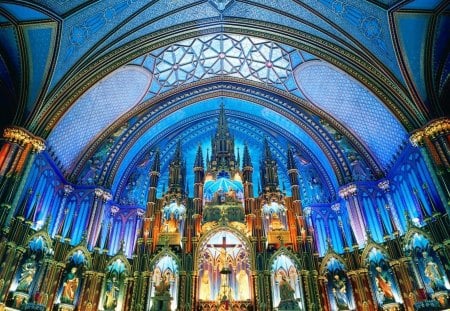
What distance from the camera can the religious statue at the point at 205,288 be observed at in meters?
15.9

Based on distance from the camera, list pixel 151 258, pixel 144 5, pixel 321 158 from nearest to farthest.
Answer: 1. pixel 151 258
2. pixel 144 5
3. pixel 321 158

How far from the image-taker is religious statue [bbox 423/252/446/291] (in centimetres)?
1303

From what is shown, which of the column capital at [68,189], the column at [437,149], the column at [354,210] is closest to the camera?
the column at [437,149]

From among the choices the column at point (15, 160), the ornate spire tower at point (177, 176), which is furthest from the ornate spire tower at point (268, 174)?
the column at point (15, 160)

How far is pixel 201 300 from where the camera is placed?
15516 millimetres

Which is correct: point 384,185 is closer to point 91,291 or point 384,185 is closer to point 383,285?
point 383,285

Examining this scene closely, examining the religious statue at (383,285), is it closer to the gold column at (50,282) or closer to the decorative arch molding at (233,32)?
the decorative arch molding at (233,32)


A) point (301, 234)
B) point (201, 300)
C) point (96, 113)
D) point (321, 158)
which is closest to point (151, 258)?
point (201, 300)

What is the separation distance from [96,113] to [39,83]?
3719 millimetres

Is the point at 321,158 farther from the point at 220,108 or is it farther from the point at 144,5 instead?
the point at 144,5

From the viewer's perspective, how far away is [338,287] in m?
15.9

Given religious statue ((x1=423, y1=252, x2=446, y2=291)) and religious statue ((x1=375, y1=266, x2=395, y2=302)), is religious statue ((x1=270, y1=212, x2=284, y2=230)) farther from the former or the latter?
religious statue ((x1=423, y1=252, x2=446, y2=291))

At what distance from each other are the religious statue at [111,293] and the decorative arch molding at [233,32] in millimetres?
7317

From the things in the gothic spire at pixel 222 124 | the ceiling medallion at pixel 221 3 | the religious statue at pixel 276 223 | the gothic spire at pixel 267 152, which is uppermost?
the ceiling medallion at pixel 221 3
